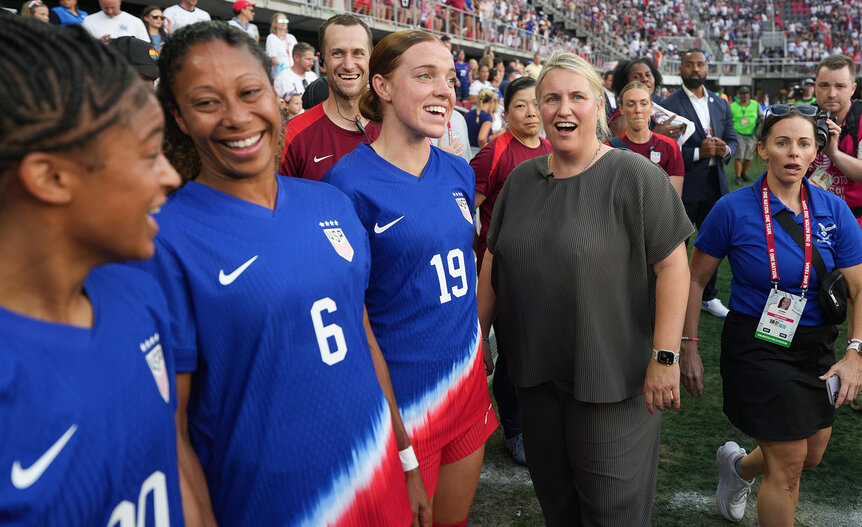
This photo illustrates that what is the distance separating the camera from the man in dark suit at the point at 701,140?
5.31 meters

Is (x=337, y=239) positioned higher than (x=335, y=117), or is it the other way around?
(x=335, y=117)

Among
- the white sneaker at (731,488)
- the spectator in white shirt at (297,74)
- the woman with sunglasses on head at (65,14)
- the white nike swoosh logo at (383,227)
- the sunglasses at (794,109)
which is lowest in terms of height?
the white sneaker at (731,488)

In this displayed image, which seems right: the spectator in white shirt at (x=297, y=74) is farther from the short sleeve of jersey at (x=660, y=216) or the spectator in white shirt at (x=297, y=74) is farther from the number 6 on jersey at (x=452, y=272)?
the short sleeve of jersey at (x=660, y=216)

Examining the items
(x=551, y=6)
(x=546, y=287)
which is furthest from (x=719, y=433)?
(x=551, y=6)

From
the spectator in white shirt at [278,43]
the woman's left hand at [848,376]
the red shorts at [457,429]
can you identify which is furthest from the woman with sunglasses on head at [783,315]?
the spectator in white shirt at [278,43]

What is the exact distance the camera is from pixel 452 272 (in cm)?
199

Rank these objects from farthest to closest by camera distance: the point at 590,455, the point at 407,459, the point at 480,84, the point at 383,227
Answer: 1. the point at 480,84
2. the point at 590,455
3. the point at 383,227
4. the point at 407,459

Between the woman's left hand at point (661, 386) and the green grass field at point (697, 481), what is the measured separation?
1028 millimetres

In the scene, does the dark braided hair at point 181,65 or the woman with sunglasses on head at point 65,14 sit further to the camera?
the woman with sunglasses on head at point 65,14

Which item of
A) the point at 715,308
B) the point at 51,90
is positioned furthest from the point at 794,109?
the point at 715,308

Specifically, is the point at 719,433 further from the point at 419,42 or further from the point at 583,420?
the point at 419,42

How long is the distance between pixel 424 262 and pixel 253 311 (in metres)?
0.75

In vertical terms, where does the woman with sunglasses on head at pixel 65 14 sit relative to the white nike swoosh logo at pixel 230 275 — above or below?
above

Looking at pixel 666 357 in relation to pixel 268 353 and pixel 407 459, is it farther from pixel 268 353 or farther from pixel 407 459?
pixel 268 353
